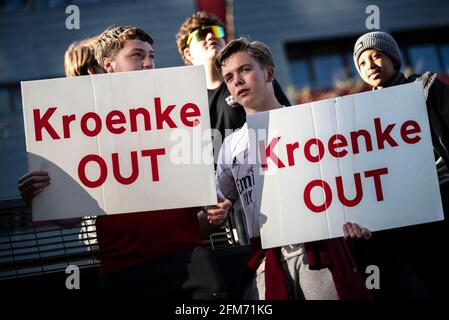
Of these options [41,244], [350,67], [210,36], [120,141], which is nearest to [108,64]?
[120,141]

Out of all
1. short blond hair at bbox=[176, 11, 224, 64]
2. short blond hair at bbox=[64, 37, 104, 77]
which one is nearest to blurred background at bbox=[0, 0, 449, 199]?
short blond hair at bbox=[176, 11, 224, 64]

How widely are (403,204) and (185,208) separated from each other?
924 mm

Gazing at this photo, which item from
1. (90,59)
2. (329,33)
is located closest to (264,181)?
(90,59)

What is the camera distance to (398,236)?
3883 mm

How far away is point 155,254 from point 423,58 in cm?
1694

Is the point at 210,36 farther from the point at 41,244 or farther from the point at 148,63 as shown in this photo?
the point at 41,244

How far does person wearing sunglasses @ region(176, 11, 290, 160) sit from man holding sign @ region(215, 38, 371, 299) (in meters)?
A: 0.67

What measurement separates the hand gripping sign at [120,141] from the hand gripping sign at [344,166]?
0.28 metres

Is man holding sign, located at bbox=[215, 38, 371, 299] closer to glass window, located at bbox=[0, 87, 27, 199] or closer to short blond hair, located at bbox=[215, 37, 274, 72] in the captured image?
short blond hair, located at bbox=[215, 37, 274, 72]

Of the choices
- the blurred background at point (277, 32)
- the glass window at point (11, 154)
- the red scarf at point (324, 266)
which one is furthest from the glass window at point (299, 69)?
the red scarf at point (324, 266)

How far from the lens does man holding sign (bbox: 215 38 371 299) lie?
291 centimetres

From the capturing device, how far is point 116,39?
343 cm
